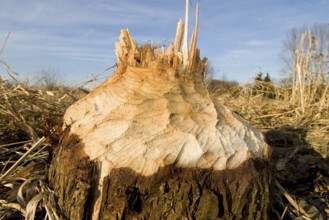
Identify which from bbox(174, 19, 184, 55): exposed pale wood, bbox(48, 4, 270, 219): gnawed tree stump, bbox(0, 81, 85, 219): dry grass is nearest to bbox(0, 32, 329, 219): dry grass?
bbox(0, 81, 85, 219): dry grass

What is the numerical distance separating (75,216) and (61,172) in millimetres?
210

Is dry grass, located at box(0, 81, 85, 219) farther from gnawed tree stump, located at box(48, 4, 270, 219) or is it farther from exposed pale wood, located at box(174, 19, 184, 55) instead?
exposed pale wood, located at box(174, 19, 184, 55)

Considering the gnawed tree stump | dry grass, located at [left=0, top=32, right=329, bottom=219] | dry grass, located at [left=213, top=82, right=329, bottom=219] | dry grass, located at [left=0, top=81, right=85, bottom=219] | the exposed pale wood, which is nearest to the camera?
the gnawed tree stump

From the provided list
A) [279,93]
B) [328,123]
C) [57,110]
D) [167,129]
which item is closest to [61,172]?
[167,129]

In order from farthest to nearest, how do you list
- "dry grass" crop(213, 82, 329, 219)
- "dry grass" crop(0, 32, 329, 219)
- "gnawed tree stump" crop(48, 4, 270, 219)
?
"dry grass" crop(213, 82, 329, 219) < "dry grass" crop(0, 32, 329, 219) < "gnawed tree stump" crop(48, 4, 270, 219)

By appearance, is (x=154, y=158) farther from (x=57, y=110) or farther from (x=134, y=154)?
(x=57, y=110)

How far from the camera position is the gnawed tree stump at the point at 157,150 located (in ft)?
4.07

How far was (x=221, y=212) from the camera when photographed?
4.26 feet

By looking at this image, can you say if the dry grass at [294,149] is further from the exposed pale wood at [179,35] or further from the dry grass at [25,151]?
the dry grass at [25,151]

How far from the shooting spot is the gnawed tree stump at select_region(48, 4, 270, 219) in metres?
1.24

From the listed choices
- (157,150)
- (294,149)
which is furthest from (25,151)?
(294,149)

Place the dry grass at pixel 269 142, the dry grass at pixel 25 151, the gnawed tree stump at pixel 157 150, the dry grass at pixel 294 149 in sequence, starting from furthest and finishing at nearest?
1. the dry grass at pixel 294 149
2. the dry grass at pixel 269 142
3. the dry grass at pixel 25 151
4. the gnawed tree stump at pixel 157 150

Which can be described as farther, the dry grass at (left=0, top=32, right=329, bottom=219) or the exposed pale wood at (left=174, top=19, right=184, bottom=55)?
the dry grass at (left=0, top=32, right=329, bottom=219)

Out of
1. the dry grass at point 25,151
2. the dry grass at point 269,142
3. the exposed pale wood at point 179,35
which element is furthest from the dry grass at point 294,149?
the dry grass at point 25,151
